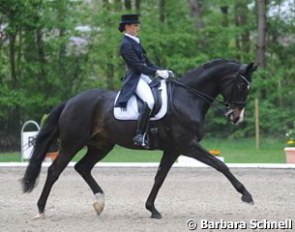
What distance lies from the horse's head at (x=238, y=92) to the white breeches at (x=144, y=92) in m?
0.91

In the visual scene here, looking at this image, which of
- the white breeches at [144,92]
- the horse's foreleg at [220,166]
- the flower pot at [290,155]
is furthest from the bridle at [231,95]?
the flower pot at [290,155]

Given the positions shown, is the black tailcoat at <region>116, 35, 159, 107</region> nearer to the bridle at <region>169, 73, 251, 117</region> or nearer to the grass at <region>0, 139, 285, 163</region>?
the bridle at <region>169, 73, 251, 117</region>

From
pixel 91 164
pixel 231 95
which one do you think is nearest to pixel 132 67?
pixel 231 95

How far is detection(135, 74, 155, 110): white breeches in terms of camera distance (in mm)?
7793

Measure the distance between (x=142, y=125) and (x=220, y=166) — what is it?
3.49 feet

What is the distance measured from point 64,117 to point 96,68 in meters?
13.3

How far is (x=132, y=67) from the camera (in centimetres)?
788

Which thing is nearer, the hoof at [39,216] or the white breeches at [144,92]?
the white breeches at [144,92]

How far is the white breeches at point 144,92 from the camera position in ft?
25.6

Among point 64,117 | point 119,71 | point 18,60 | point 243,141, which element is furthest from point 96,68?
point 64,117

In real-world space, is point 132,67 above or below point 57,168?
above

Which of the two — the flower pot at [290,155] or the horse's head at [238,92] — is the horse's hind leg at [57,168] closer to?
the horse's head at [238,92]

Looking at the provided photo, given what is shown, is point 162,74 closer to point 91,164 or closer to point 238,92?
point 238,92

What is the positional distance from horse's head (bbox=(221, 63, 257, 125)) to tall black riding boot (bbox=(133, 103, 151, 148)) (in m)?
0.96
